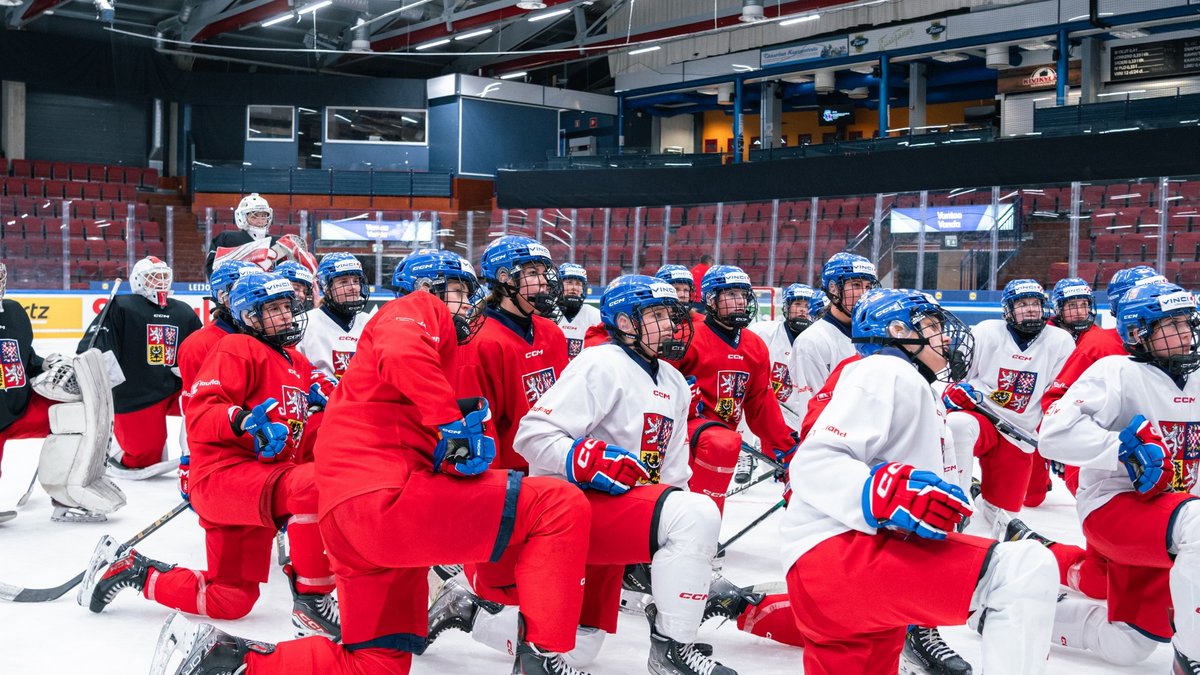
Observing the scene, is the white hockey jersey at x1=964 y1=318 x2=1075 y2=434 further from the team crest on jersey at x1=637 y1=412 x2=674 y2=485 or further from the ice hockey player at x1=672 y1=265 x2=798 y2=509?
the team crest on jersey at x1=637 y1=412 x2=674 y2=485

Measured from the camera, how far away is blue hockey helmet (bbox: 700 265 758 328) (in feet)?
14.0

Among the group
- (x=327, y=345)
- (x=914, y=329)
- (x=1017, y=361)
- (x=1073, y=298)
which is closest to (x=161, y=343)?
(x=327, y=345)

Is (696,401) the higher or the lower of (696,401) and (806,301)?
the lower

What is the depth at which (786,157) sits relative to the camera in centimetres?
1653

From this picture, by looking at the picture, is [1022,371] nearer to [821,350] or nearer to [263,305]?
[821,350]

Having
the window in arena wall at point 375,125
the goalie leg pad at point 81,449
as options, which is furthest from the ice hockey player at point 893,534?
the window in arena wall at point 375,125

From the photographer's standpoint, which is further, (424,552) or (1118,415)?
(1118,415)

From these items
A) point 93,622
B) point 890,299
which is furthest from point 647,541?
point 93,622

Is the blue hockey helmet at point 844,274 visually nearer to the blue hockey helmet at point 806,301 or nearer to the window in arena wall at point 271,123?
the blue hockey helmet at point 806,301

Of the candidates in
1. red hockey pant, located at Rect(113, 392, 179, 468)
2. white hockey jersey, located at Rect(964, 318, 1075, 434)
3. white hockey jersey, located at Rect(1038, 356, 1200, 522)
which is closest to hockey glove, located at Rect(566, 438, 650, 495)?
white hockey jersey, located at Rect(1038, 356, 1200, 522)

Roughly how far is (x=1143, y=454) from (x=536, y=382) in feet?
5.66

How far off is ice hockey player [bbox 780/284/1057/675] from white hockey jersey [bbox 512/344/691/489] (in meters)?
0.67

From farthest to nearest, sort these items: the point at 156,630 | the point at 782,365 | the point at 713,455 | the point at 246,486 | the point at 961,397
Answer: the point at 782,365
the point at 961,397
the point at 713,455
the point at 156,630
the point at 246,486

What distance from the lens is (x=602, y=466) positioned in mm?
2662
